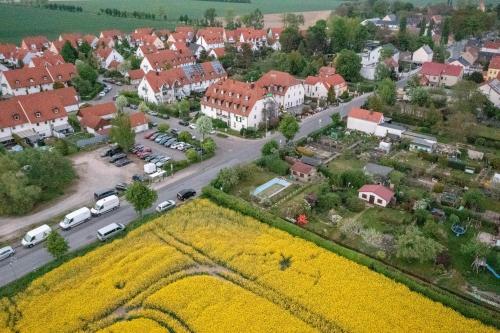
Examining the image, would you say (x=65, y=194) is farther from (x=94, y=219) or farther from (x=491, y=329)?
(x=491, y=329)

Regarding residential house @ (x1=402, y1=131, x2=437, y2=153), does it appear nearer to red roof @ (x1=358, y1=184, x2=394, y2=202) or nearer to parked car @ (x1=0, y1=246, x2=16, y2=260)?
red roof @ (x1=358, y1=184, x2=394, y2=202)

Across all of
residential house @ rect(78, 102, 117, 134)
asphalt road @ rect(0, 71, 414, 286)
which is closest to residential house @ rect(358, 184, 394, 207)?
asphalt road @ rect(0, 71, 414, 286)

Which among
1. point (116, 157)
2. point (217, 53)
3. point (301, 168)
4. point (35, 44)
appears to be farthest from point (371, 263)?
point (35, 44)

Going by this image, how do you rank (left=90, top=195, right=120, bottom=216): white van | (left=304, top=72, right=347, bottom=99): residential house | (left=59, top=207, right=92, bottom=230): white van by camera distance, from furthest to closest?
(left=304, top=72, right=347, bottom=99): residential house
(left=90, top=195, right=120, bottom=216): white van
(left=59, top=207, right=92, bottom=230): white van

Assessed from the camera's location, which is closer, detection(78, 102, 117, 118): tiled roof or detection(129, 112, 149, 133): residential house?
Result: detection(129, 112, 149, 133): residential house

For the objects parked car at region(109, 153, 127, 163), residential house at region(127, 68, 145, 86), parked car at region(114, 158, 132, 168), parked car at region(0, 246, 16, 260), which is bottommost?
parked car at region(0, 246, 16, 260)

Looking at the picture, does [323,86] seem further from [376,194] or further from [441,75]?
[376,194]

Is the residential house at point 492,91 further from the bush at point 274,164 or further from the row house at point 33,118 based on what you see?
the row house at point 33,118

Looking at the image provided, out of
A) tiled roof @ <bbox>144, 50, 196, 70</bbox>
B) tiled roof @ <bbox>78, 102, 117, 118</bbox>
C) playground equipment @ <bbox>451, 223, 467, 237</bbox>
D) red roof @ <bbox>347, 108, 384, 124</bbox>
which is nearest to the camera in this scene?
playground equipment @ <bbox>451, 223, 467, 237</bbox>
